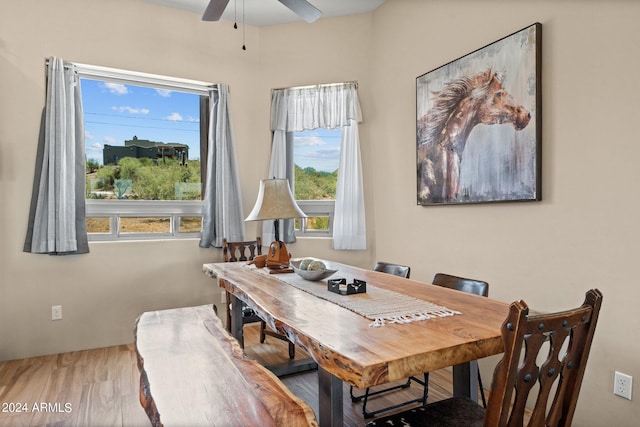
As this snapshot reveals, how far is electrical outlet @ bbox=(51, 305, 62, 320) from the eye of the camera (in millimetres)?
3129

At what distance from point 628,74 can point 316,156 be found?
2685 millimetres

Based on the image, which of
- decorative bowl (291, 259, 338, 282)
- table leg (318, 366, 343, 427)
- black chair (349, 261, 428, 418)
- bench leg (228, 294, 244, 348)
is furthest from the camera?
bench leg (228, 294, 244, 348)

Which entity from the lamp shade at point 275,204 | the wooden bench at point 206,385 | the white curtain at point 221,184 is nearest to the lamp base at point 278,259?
the lamp shade at point 275,204

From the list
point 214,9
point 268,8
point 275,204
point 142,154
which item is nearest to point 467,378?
point 275,204

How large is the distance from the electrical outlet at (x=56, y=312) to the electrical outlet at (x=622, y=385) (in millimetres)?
3709

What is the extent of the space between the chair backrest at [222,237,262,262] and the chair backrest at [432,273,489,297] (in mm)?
1750

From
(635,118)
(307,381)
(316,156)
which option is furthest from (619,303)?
(316,156)

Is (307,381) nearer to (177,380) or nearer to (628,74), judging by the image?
(177,380)

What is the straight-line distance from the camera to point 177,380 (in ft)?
4.56

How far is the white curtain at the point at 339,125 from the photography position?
3752mm

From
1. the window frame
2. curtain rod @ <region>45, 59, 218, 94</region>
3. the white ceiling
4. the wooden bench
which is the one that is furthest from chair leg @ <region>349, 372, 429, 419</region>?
the white ceiling

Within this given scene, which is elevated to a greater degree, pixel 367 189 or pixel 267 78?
pixel 267 78

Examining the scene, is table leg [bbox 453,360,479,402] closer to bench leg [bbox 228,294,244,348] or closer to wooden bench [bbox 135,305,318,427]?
wooden bench [bbox 135,305,318,427]

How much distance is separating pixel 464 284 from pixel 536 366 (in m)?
1.06
